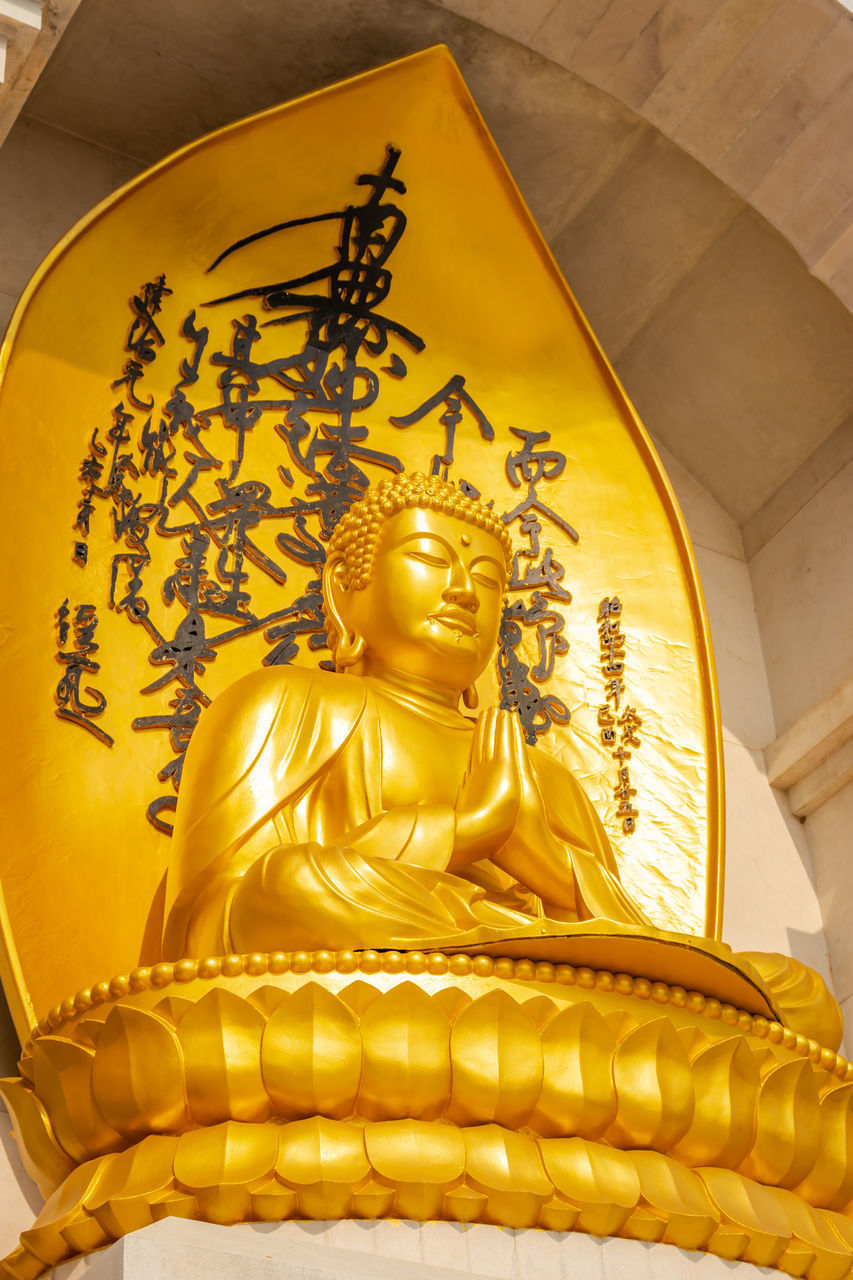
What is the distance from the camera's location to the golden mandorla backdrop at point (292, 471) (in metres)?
3.16

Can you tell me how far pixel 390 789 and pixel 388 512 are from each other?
62 centimetres

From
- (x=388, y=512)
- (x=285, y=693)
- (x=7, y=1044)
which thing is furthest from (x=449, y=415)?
(x=7, y=1044)

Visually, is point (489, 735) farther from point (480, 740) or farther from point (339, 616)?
point (339, 616)

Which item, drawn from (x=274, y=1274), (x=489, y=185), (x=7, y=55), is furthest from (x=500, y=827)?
(x=489, y=185)

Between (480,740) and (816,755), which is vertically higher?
(816,755)

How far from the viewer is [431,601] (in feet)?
10.4

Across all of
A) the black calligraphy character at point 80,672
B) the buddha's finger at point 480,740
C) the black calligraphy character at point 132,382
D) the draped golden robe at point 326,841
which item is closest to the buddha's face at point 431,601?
the draped golden robe at point 326,841

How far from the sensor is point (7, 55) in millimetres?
2924

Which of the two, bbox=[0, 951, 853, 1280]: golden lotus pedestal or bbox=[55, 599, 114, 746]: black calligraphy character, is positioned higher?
bbox=[55, 599, 114, 746]: black calligraphy character

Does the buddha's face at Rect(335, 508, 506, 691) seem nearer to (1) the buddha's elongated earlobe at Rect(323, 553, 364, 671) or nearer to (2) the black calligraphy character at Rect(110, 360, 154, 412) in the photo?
(1) the buddha's elongated earlobe at Rect(323, 553, 364, 671)

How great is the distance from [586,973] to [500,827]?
0.49 meters

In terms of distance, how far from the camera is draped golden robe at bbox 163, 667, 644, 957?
2400 mm

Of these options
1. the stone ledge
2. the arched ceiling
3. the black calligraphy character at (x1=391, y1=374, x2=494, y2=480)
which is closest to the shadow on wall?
the black calligraphy character at (x1=391, y1=374, x2=494, y2=480)

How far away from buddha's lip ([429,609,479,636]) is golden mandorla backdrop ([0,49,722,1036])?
46 centimetres
